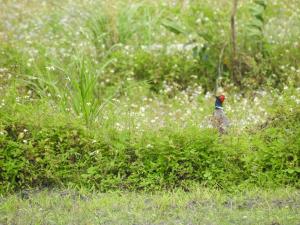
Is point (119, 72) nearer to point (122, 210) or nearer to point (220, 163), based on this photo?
point (220, 163)

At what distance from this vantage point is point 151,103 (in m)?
9.52

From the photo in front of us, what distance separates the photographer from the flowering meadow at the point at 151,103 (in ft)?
22.8

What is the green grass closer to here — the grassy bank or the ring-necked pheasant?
the grassy bank

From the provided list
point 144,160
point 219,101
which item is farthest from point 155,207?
point 219,101

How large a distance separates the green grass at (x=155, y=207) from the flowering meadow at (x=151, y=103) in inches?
3.2

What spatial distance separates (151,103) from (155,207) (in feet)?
11.3

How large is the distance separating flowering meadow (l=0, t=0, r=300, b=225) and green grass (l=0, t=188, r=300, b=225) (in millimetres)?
82

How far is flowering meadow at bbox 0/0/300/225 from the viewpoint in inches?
274

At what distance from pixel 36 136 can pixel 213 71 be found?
3649 mm

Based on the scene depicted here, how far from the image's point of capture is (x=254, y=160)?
696 centimetres

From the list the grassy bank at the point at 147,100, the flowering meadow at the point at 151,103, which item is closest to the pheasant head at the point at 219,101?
the flowering meadow at the point at 151,103

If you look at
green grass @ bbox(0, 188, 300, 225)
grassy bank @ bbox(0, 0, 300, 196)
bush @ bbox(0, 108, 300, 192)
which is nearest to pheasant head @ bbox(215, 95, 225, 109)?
grassy bank @ bbox(0, 0, 300, 196)

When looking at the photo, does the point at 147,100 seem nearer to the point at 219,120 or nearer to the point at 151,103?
the point at 151,103

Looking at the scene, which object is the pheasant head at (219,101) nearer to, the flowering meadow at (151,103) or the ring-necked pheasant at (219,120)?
the ring-necked pheasant at (219,120)
